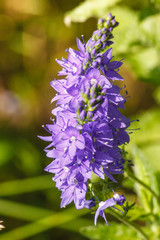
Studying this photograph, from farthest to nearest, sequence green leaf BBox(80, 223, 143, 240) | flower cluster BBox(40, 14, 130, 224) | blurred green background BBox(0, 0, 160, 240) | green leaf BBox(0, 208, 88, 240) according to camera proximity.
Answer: green leaf BBox(0, 208, 88, 240) < blurred green background BBox(0, 0, 160, 240) < green leaf BBox(80, 223, 143, 240) < flower cluster BBox(40, 14, 130, 224)

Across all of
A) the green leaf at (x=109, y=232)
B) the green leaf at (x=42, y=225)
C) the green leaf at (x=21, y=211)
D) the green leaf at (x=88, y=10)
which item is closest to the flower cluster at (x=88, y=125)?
the green leaf at (x=109, y=232)

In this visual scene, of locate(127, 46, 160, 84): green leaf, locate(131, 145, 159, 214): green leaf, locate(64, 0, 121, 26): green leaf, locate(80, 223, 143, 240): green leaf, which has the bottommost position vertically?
locate(80, 223, 143, 240): green leaf

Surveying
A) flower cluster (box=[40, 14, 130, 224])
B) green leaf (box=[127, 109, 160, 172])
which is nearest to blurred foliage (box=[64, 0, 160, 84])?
green leaf (box=[127, 109, 160, 172])

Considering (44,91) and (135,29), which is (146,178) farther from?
(44,91)

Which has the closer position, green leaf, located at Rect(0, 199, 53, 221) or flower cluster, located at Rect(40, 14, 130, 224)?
flower cluster, located at Rect(40, 14, 130, 224)

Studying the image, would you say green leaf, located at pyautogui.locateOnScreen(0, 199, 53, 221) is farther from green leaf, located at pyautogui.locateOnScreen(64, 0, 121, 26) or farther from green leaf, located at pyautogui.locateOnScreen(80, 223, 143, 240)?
green leaf, located at pyautogui.locateOnScreen(64, 0, 121, 26)

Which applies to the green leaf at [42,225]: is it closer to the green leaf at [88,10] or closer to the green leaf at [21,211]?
the green leaf at [21,211]

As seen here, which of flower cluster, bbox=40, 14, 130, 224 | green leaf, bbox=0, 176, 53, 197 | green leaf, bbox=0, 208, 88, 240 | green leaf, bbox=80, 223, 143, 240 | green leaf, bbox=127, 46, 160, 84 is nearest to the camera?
flower cluster, bbox=40, 14, 130, 224
